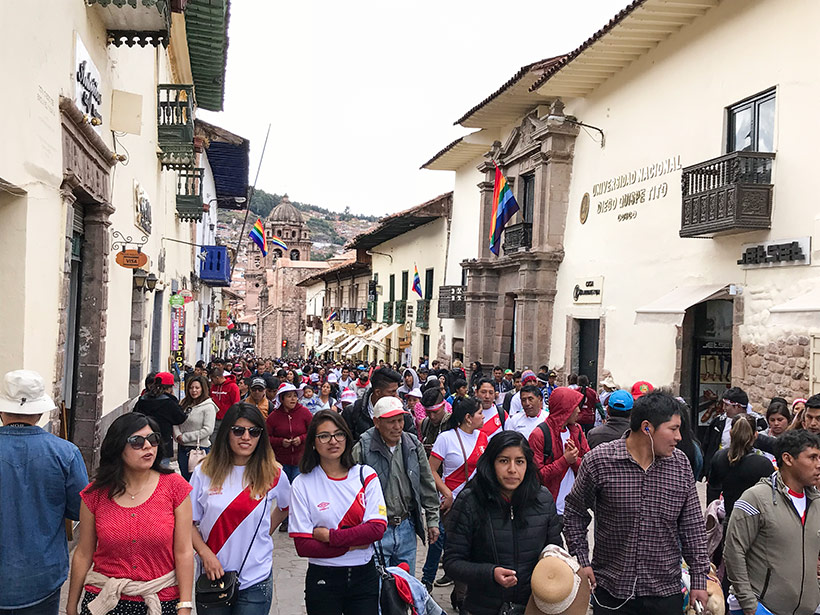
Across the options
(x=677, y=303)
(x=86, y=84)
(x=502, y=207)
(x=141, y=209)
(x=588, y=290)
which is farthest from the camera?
(x=502, y=207)

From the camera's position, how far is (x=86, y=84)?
7625 mm

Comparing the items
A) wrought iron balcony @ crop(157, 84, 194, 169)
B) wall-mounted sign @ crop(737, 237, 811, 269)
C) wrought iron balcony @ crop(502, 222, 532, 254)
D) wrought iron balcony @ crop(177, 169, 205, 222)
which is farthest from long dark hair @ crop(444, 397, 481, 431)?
wrought iron balcony @ crop(502, 222, 532, 254)

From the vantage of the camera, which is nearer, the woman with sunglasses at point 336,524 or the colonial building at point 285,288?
the woman with sunglasses at point 336,524

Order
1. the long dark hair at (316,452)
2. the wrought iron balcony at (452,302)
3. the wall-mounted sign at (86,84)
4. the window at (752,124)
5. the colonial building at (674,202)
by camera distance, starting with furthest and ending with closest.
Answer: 1. the wrought iron balcony at (452,302)
2. the window at (752,124)
3. the colonial building at (674,202)
4. the wall-mounted sign at (86,84)
5. the long dark hair at (316,452)

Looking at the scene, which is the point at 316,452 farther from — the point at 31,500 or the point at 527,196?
the point at 527,196

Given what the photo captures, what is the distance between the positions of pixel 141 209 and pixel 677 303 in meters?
8.29

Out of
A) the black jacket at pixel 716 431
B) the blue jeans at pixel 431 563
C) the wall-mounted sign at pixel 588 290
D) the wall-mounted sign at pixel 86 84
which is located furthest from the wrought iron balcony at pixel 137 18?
the wall-mounted sign at pixel 588 290

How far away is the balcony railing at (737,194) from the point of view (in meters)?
11.1

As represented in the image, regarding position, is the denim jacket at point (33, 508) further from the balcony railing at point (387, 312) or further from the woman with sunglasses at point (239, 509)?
the balcony railing at point (387, 312)

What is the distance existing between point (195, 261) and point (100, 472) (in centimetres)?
2347

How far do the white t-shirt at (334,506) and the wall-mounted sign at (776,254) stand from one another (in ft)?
27.3

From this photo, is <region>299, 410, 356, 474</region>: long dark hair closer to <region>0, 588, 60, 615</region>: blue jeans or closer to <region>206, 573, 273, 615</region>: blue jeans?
<region>206, 573, 273, 615</region>: blue jeans

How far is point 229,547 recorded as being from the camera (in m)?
3.90

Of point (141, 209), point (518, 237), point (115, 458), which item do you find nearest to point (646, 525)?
point (115, 458)
